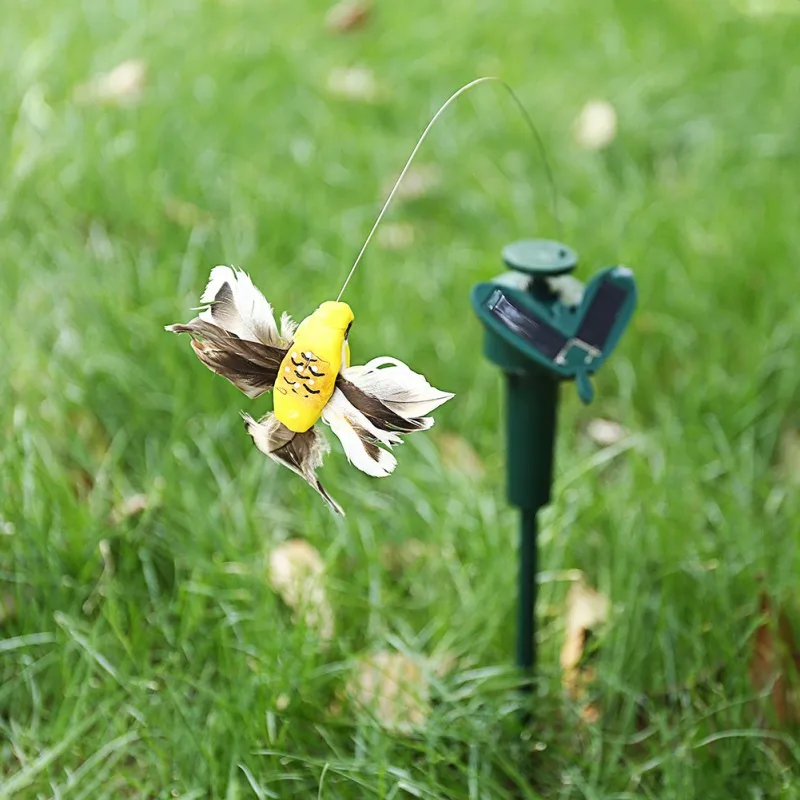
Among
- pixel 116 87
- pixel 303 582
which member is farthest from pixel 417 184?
pixel 303 582

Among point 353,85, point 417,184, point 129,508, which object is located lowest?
point 129,508

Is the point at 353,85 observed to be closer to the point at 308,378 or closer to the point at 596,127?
the point at 596,127

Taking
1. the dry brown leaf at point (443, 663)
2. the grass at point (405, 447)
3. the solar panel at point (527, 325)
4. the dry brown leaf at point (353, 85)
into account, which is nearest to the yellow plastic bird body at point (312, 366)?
the solar panel at point (527, 325)

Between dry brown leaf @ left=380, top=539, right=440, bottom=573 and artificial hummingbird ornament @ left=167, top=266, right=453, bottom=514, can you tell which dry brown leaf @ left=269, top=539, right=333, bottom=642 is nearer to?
dry brown leaf @ left=380, top=539, right=440, bottom=573

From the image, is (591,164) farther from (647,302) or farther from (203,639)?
(203,639)

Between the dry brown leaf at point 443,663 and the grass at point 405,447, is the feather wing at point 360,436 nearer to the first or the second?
the grass at point 405,447

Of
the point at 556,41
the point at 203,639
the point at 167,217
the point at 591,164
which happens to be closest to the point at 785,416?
the point at 591,164

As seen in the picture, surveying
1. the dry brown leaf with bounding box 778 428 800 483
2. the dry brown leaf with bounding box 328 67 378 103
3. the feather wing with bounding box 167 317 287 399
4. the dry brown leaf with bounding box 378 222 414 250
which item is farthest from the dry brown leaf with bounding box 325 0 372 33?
the feather wing with bounding box 167 317 287 399
